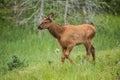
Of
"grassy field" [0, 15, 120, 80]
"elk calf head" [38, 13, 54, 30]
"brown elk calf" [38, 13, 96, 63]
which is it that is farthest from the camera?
"elk calf head" [38, 13, 54, 30]

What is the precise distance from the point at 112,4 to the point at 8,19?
8.23 metres

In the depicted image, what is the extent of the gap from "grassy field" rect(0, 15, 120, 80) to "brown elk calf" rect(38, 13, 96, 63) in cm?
35

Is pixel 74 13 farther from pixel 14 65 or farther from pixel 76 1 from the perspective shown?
pixel 14 65

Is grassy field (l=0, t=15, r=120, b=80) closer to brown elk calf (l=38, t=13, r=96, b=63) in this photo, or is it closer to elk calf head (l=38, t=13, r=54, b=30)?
brown elk calf (l=38, t=13, r=96, b=63)

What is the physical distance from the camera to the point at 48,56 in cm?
1639

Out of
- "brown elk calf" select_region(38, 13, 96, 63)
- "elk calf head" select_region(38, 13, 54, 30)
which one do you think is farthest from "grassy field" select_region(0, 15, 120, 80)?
"elk calf head" select_region(38, 13, 54, 30)

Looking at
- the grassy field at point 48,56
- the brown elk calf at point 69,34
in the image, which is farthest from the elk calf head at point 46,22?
the grassy field at point 48,56

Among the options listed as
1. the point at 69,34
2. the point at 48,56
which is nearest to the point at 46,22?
the point at 69,34

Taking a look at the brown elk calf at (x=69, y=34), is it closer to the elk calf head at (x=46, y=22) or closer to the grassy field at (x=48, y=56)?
the elk calf head at (x=46, y=22)

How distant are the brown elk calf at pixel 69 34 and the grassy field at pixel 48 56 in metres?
0.35

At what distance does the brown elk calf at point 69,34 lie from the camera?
11469 millimetres

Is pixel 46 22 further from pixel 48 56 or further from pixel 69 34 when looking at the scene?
pixel 48 56

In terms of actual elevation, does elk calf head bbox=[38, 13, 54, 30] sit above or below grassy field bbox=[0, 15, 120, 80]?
above

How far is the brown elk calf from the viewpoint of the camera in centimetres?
1147
